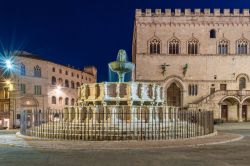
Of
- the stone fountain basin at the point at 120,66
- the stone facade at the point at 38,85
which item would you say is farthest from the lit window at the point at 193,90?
the stone fountain basin at the point at 120,66

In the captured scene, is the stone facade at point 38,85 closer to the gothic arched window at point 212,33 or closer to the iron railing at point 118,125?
the gothic arched window at point 212,33

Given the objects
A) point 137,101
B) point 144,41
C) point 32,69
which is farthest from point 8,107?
point 137,101

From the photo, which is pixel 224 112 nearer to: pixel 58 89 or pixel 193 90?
pixel 193 90

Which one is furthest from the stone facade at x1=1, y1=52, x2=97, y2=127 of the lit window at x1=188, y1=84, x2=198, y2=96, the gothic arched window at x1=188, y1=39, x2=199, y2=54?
the gothic arched window at x1=188, y1=39, x2=199, y2=54

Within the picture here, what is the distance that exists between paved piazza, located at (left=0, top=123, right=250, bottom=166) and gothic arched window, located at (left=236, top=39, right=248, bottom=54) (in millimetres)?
33550

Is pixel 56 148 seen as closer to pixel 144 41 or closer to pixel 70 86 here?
pixel 144 41

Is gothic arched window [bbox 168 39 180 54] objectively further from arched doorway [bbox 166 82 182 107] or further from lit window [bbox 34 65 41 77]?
lit window [bbox 34 65 41 77]

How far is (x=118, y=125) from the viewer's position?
14.1 meters

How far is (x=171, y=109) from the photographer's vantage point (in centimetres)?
1712

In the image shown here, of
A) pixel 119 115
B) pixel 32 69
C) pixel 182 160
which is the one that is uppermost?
pixel 32 69

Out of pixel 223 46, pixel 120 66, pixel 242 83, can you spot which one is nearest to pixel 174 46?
pixel 223 46

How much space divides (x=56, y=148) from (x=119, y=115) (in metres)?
4.33

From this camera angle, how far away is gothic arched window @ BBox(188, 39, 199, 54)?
43.2 metres

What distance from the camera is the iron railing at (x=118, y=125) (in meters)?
13.9
